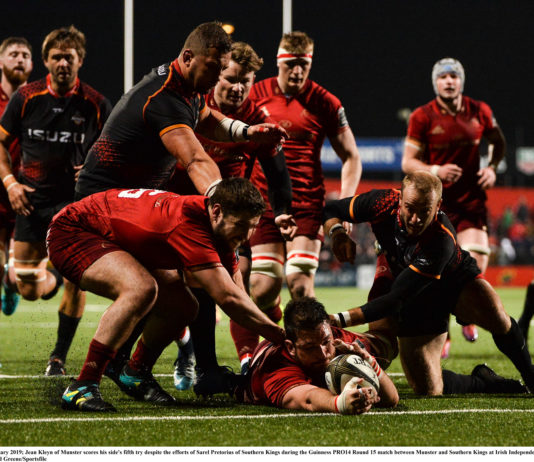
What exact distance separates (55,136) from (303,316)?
319 centimetres

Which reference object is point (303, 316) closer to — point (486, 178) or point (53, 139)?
point (53, 139)

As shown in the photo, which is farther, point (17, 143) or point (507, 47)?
point (507, 47)

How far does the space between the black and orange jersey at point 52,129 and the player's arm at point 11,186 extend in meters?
0.08

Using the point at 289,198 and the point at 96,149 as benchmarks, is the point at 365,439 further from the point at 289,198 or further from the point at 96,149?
the point at 289,198

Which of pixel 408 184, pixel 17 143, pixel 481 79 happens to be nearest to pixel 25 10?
pixel 17 143

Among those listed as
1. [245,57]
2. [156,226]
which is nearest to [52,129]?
[245,57]

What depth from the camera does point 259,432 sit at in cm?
350

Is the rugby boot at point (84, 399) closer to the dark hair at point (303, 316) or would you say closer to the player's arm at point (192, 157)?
the dark hair at point (303, 316)

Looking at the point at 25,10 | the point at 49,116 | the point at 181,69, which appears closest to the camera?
the point at 181,69

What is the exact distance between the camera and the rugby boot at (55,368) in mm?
5809

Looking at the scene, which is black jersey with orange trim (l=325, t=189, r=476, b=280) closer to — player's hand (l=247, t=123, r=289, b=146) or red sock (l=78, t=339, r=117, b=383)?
player's hand (l=247, t=123, r=289, b=146)

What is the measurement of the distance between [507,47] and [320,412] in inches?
1010

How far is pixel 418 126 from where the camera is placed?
7684mm

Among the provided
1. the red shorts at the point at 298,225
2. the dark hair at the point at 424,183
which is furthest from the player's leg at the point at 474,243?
the dark hair at the point at 424,183
